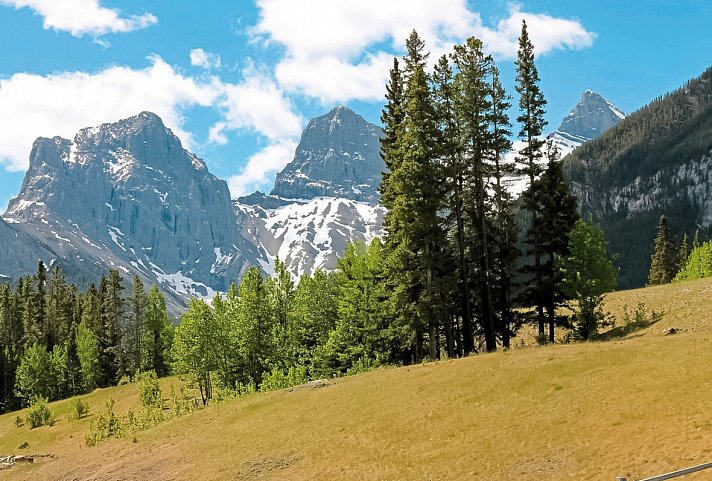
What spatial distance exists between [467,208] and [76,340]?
7634 cm

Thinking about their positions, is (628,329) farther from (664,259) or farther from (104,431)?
(664,259)

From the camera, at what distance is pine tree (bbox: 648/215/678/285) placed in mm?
111438

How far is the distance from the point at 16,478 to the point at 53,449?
11021 mm

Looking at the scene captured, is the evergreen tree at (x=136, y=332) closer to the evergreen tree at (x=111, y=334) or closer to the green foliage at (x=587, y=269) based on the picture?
the evergreen tree at (x=111, y=334)

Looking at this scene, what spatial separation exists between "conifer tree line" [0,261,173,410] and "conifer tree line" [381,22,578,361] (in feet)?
204

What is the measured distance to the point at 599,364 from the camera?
2786 centimetres

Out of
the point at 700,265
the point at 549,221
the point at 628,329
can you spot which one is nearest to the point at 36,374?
the point at 549,221

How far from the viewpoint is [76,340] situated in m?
95.3

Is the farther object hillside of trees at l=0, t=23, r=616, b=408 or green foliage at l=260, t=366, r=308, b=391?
green foliage at l=260, t=366, r=308, b=391

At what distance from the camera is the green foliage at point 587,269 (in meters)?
39.8

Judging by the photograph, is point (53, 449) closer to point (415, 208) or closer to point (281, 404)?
point (281, 404)

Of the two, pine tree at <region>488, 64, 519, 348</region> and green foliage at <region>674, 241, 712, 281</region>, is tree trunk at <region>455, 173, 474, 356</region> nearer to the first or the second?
pine tree at <region>488, 64, 519, 348</region>

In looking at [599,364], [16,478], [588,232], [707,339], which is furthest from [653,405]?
[16,478]

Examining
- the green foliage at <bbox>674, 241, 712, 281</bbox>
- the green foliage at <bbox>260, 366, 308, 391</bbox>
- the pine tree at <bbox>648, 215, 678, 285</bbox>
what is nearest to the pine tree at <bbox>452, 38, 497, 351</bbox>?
the green foliage at <bbox>260, 366, 308, 391</bbox>
